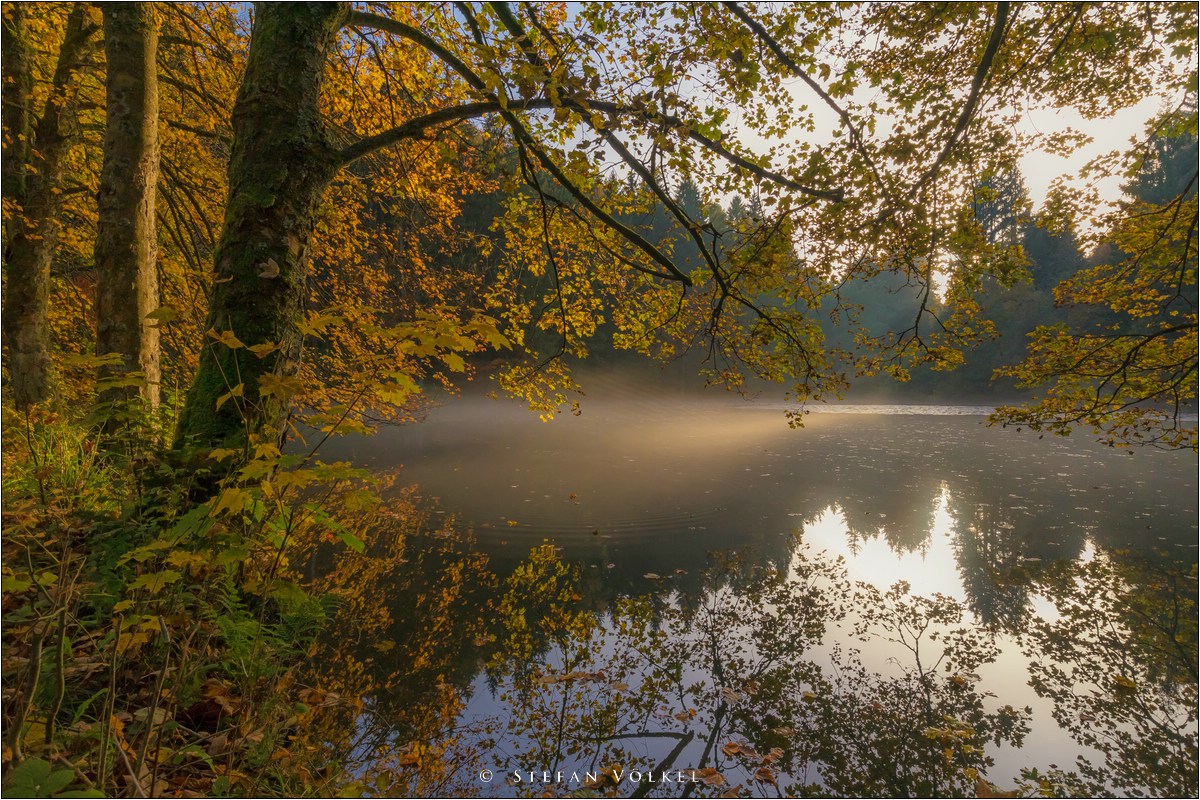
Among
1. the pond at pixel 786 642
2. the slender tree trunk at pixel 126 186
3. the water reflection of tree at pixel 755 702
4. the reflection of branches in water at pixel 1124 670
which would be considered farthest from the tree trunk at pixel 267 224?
the reflection of branches in water at pixel 1124 670

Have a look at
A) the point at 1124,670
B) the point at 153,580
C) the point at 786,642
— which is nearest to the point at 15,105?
the point at 153,580

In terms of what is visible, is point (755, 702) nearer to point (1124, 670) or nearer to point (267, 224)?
point (1124, 670)

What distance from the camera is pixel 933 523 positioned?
695cm

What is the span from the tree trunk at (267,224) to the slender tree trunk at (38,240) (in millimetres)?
3914

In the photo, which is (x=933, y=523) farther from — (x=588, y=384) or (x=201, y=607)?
(x=588, y=384)

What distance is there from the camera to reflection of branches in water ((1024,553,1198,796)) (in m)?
2.67

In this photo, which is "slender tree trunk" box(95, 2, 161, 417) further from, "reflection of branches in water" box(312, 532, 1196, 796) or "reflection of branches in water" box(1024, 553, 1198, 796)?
"reflection of branches in water" box(1024, 553, 1198, 796)

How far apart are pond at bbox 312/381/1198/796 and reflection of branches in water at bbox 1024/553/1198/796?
20 mm

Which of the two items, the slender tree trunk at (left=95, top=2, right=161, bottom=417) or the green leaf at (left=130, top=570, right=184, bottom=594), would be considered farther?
the slender tree trunk at (left=95, top=2, right=161, bottom=417)

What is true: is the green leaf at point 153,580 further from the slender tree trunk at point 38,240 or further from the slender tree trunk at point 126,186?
the slender tree trunk at point 38,240

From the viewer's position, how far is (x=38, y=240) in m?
4.71

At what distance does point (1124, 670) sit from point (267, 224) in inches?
246

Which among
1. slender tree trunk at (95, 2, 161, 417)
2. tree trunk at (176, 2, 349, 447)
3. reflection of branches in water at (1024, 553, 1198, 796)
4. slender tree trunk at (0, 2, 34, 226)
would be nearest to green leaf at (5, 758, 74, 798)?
tree trunk at (176, 2, 349, 447)

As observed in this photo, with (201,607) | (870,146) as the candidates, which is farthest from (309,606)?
(870,146)
